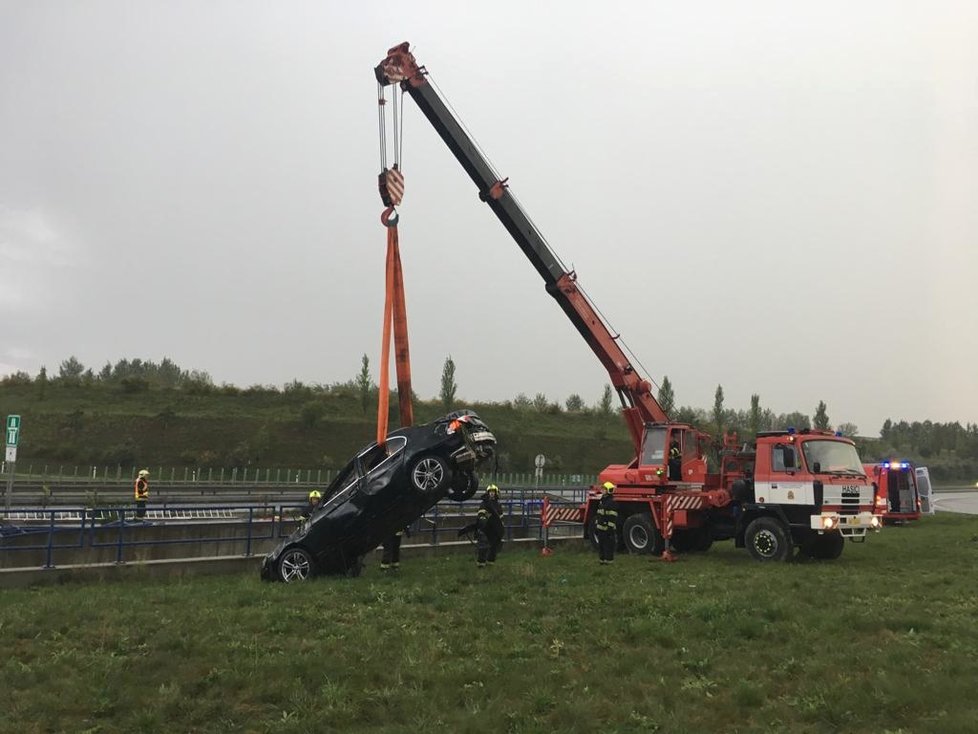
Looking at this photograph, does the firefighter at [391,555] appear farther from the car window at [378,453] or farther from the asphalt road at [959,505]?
the asphalt road at [959,505]

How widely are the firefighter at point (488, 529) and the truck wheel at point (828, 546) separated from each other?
7033mm

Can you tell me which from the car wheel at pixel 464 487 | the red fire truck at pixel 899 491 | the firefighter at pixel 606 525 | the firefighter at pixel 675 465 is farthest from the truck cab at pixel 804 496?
the red fire truck at pixel 899 491

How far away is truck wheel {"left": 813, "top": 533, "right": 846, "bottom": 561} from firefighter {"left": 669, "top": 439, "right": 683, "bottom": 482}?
3.18 metres

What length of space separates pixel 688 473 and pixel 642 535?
1794mm

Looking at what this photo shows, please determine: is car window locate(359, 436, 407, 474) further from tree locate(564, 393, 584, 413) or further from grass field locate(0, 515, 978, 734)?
tree locate(564, 393, 584, 413)

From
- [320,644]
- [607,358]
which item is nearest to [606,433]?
[607,358]

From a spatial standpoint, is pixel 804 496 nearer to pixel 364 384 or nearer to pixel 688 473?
pixel 688 473

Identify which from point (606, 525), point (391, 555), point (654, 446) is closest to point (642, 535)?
point (654, 446)

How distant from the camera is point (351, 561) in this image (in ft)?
39.4

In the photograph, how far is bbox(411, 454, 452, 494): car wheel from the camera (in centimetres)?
1138

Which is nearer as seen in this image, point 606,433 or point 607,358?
point 607,358

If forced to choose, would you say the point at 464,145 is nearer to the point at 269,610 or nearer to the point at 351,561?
the point at 351,561

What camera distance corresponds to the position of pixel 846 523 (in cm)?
1446

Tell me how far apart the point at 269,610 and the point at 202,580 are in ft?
13.4
